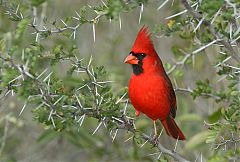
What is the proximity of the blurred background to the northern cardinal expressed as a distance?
28.8 inches

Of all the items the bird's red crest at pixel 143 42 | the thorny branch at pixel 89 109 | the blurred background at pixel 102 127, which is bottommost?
the blurred background at pixel 102 127

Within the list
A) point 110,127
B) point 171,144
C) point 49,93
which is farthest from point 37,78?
point 171,144

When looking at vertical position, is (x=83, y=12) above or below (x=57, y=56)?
above

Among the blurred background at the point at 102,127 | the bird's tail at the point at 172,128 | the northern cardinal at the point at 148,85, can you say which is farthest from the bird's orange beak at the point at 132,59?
the blurred background at the point at 102,127

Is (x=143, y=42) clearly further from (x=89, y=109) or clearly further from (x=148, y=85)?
(x=89, y=109)

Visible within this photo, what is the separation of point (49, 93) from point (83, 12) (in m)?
0.43

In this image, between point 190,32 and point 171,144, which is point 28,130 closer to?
point 171,144

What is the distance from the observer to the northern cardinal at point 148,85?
11.9 feet

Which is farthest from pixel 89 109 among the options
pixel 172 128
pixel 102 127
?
pixel 102 127

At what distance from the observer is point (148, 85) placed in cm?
371

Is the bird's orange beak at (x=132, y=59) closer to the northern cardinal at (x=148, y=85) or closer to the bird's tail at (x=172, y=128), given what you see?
the northern cardinal at (x=148, y=85)

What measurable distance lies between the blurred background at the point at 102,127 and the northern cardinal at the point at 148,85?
73 centimetres

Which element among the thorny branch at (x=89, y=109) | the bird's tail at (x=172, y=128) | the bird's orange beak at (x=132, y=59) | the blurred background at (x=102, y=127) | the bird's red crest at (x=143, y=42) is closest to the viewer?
the thorny branch at (x=89, y=109)

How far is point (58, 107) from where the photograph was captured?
105 inches
